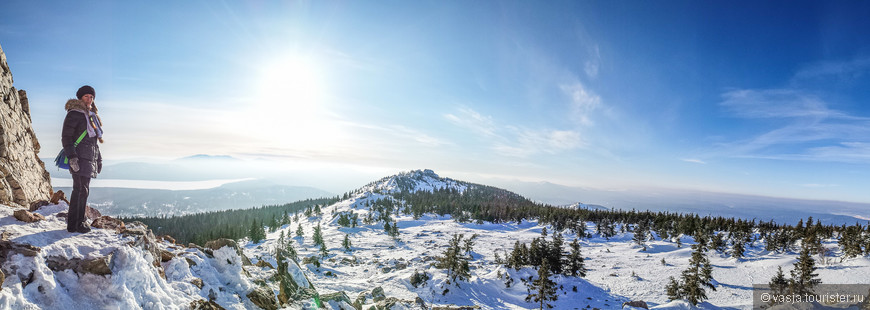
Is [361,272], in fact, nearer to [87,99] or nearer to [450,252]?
[450,252]

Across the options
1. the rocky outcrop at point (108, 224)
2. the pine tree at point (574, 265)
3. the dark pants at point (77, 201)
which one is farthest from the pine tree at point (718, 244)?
the dark pants at point (77, 201)

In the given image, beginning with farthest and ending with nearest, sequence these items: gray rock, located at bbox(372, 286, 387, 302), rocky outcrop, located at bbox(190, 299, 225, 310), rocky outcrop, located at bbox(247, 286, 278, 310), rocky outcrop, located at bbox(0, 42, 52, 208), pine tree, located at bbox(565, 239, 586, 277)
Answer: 1. pine tree, located at bbox(565, 239, 586, 277)
2. gray rock, located at bbox(372, 286, 387, 302)
3. rocky outcrop, located at bbox(247, 286, 278, 310)
4. rocky outcrop, located at bbox(0, 42, 52, 208)
5. rocky outcrop, located at bbox(190, 299, 225, 310)

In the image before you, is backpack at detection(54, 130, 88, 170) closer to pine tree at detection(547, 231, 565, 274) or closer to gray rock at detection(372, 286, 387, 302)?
gray rock at detection(372, 286, 387, 302)

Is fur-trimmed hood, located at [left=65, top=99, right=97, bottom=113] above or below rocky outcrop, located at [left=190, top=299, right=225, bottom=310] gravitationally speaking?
above

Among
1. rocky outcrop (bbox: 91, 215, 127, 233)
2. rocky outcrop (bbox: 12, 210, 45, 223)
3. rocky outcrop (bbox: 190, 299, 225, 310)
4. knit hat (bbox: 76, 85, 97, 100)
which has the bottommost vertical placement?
rocky outcrop (bbox: 190, 299, 225, 310)

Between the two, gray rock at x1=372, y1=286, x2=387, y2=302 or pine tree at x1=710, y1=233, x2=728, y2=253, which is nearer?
gray rock at x1=372, y1=286, x2=387, y2=302

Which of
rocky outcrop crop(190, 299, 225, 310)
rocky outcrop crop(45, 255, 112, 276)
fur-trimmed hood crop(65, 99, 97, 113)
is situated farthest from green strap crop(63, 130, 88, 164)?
rocky outcrop crop(190, 299, 225, 310)

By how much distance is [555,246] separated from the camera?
183ft

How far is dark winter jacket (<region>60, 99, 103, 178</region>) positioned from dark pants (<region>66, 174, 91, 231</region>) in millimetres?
203

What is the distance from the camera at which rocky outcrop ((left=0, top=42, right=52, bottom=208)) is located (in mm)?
10031

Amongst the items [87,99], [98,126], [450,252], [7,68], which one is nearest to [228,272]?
[98,126]

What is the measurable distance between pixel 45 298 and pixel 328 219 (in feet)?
498

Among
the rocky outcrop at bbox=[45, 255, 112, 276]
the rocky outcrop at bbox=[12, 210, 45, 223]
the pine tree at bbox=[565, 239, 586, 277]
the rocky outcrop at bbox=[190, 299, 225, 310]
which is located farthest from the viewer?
the pine tree at bbox=[565, 239, 586, 277]

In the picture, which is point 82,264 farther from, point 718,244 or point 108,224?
point 718,244
